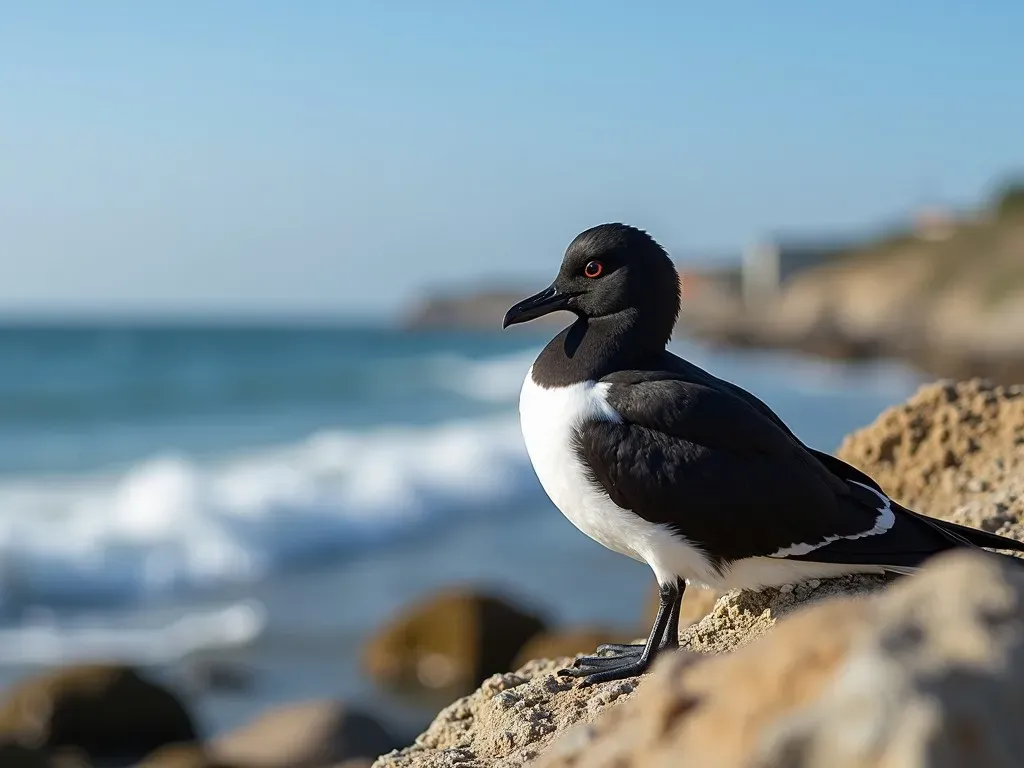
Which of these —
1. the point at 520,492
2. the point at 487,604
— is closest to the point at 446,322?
the point at 520,492

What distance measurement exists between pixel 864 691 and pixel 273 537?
47.0ft

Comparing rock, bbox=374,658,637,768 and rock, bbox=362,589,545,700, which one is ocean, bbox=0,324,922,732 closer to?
rock, bbox=362,589,545,700

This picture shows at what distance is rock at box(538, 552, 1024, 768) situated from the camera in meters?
1.68

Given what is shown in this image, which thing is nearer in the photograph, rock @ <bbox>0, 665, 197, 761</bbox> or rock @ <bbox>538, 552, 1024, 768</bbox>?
rock @ <bbox>538, 552, 1024, 768</bbox>

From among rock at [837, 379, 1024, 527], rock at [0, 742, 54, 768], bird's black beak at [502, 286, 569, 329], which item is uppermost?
bird's black beak at [502, 286, 569, 329]

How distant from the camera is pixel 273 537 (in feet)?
51.0

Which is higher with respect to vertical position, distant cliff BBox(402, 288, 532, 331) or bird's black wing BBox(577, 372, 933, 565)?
bird's black wing BBox(577, 372, 933, 565)

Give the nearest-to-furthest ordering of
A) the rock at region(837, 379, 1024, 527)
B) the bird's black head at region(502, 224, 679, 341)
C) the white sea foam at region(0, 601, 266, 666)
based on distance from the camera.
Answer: the bird's black head at region(502, 224, 679, 341), the rock at region(837, 379, 1024, 527), the white sea foam at region(0, 601, 266, 666)

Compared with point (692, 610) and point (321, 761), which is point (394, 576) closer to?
point (321, 761)

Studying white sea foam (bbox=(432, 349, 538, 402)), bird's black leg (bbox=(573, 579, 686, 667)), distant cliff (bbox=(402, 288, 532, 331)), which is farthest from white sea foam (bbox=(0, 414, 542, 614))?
distant cliff (bbox=(402, 288, 532, 331))

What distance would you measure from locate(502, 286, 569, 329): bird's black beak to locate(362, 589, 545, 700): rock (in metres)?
5.61

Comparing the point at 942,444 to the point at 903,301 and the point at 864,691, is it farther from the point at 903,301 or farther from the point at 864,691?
the point at 903,301

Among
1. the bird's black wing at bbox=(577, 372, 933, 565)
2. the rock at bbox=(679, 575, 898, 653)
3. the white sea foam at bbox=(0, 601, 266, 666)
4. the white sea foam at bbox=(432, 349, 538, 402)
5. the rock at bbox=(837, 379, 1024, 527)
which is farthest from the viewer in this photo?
the white sea foam at bbox=(432, 349, 538, 402)

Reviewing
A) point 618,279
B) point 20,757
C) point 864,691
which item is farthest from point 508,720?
point 20,757
